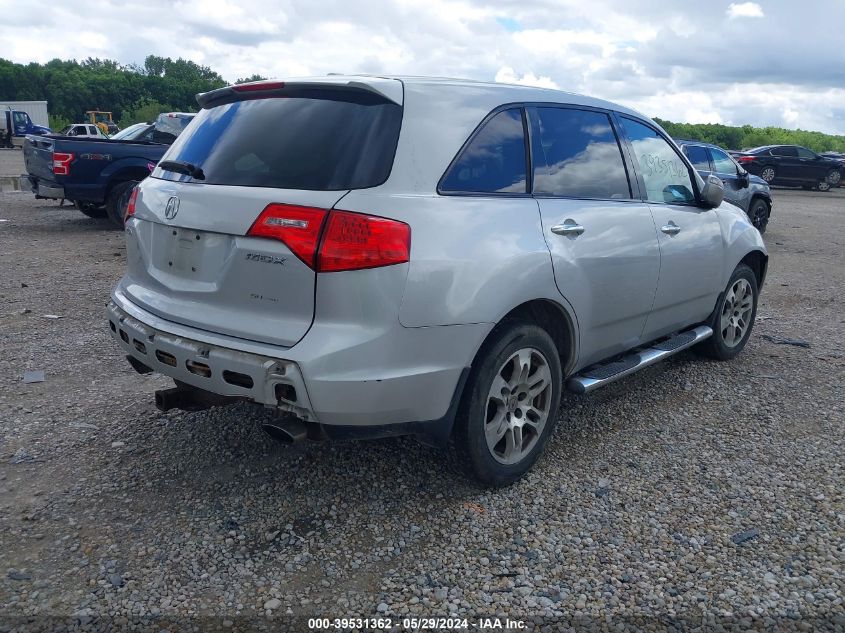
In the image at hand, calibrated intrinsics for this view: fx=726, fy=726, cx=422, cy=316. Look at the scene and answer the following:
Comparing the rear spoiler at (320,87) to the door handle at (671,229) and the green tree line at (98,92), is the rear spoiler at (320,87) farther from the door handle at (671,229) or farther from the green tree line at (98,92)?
the green tree line at (98,92)

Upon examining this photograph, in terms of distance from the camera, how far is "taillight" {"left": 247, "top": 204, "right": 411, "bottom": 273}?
2.71 metres

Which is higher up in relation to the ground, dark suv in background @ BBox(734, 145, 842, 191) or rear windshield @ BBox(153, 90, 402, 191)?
rear windshield @ BBox(153, 90, 402, 191)

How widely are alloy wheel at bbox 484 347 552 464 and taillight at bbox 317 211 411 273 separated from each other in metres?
0.83

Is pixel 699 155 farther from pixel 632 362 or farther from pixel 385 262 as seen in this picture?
pixel 385 262

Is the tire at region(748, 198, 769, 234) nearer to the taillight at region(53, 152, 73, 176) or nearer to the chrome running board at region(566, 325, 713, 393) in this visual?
the chrome running board at region(566, 325, 713, 393)

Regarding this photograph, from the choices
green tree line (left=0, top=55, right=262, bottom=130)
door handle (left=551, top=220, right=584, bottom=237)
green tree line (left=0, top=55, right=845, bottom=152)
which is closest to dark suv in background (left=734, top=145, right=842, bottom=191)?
door handle (left=551, top=220, right=584, bottom=237)

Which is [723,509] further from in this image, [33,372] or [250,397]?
[33,372]

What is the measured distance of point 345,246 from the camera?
2.72 m

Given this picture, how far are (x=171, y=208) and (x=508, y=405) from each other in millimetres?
1756

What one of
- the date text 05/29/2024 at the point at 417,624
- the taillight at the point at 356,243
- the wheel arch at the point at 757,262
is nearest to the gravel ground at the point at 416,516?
the date text 05/29/2024 at the point at 417,624

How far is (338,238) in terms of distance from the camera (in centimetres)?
271

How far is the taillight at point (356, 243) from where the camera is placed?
271 centimetres

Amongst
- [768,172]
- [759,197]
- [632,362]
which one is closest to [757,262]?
[632,362]

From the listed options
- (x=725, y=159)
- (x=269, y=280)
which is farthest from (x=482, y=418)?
(x=725, y=159)
